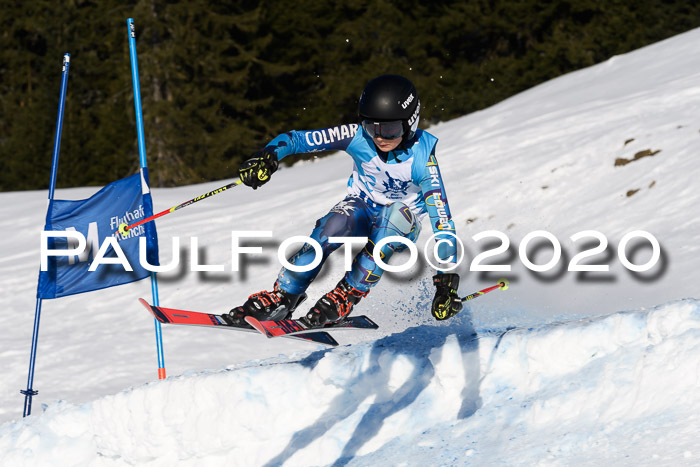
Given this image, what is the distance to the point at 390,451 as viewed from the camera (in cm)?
549

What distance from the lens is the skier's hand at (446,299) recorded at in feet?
16.8

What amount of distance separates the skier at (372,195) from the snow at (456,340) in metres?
0.73

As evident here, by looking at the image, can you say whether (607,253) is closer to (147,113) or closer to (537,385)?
(537,385)

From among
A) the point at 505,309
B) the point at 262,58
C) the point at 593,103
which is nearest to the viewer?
the point at 505,309

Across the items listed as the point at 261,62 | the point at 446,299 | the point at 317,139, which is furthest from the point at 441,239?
the point at 261,62

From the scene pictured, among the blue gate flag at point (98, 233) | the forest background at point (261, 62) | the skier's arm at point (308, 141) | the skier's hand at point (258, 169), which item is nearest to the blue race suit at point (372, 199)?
the skier's arm at point (308, 141)

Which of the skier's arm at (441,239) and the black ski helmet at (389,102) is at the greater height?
the black ski helmet at (389,102)

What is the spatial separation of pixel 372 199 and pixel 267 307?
→ 1.01 metres

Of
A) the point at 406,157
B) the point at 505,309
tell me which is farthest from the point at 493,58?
the point at 406,157

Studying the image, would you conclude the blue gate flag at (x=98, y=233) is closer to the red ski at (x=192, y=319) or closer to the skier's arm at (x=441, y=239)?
the red ski at (x=192, y=319)

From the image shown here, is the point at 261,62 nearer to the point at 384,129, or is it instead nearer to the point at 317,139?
the point at 317,139

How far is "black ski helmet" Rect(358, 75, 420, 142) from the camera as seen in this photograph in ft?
17.1

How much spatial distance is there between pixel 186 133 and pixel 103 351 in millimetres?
19523

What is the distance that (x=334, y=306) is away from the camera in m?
5.78
